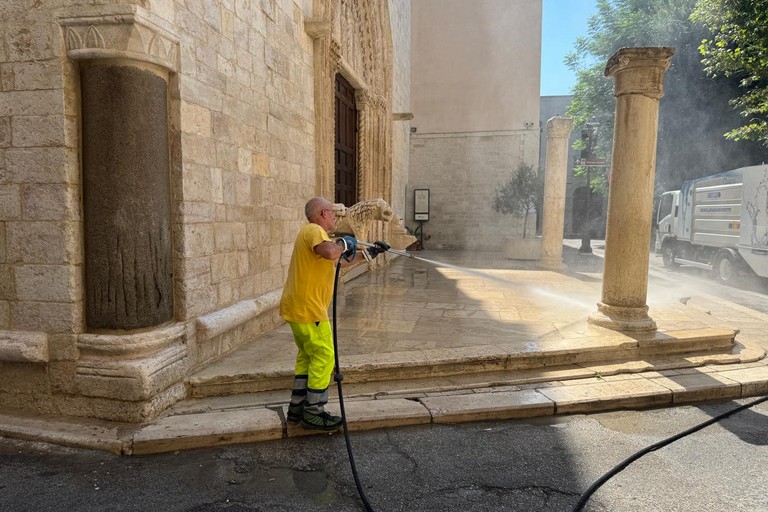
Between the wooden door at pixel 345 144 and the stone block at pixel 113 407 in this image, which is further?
the wooden door at pixel 345 144

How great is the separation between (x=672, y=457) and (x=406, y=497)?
1.73 meters

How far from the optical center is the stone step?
4023mm

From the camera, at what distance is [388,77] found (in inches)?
493

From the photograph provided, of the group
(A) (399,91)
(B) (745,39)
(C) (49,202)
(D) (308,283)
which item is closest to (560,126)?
(B) (745,39)

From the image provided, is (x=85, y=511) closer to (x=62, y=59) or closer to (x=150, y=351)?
(x=150, y=351)

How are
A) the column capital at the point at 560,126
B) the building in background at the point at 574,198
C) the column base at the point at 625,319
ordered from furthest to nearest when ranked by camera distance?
the building in background at the point at 574,198 < the column capital at the point at 560,126 < the column base at the point at 625,319

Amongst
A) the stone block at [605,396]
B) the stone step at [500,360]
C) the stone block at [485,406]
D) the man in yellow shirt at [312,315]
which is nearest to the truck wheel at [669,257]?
the stone step at [500,360]

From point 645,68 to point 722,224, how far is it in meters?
8.23

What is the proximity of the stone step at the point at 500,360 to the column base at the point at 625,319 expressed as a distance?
8 cm

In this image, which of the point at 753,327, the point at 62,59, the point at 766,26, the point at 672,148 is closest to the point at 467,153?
the point at 672,148

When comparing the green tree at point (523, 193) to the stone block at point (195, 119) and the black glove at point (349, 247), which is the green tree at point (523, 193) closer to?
the stone block at point (195, 119)

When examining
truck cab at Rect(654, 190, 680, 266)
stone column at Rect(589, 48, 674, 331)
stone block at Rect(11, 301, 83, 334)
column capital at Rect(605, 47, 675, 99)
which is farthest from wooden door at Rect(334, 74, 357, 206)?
truck cab at Rect(654, 190, 680, 266)

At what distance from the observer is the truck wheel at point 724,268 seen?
36.2 ft

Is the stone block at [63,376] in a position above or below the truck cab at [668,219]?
A: below
